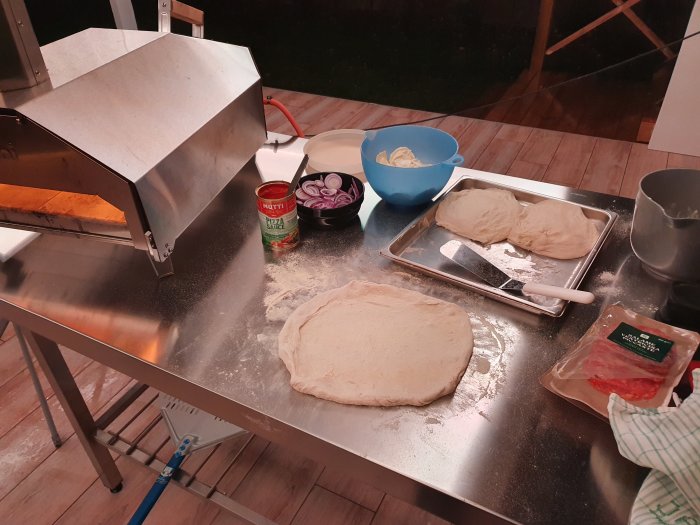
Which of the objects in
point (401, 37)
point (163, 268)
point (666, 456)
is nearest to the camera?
point (666, 456)

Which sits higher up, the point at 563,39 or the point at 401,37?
the point at 563,39

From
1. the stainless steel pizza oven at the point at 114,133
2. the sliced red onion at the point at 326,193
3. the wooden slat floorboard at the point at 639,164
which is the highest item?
the stainless steel pizza oven at the point at 114,133

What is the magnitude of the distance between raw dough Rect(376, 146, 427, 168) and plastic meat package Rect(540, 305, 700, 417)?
0.53 m

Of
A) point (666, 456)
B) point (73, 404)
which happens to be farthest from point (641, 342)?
point (73, 404)

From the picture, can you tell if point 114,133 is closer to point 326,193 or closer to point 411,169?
point 326,193

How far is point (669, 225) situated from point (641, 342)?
0.78ft

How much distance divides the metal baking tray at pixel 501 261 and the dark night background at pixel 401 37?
5.93 feet

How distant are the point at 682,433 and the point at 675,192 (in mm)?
575

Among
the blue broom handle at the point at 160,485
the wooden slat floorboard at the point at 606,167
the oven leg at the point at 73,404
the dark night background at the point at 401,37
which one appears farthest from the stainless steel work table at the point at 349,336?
the dark night background at the point at 401,37

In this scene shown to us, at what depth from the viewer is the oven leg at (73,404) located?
1119mm

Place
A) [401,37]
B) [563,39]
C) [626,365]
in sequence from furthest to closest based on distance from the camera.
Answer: [401,37] → [563,39] → [626,365]

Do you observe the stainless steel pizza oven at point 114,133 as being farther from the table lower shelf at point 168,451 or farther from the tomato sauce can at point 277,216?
the table lower shelf at point 168,451

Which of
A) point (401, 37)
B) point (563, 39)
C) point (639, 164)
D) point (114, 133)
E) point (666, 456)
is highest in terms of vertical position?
point (114, 133)

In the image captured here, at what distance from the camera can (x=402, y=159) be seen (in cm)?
116
